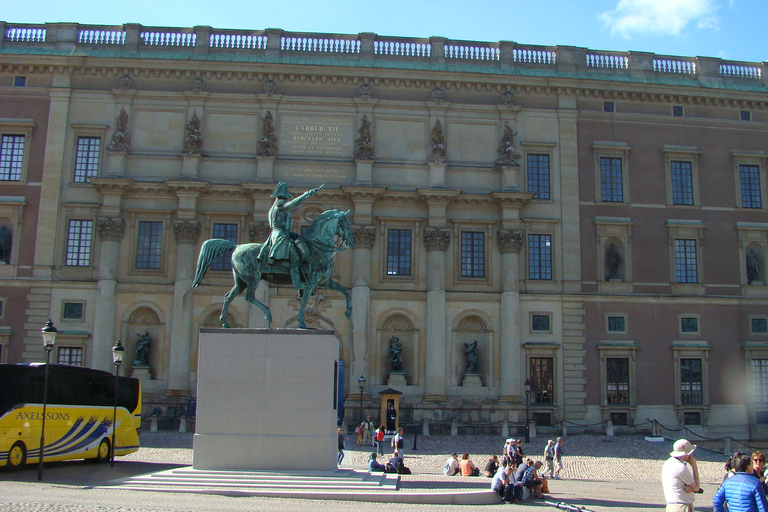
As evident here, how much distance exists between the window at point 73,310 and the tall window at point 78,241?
218cm

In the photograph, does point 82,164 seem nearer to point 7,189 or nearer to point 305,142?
point 7,189

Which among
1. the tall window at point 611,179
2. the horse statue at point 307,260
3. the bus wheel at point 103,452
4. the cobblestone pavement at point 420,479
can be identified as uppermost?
the tall window at point 611,179

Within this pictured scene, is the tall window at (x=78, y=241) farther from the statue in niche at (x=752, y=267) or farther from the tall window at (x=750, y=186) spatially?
the tall window at (x=750, y=186)

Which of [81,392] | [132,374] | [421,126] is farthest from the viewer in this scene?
[421,126]

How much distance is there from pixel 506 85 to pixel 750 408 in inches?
852

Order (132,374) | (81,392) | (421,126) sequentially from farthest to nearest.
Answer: (421,126)
(132,374)
(81,392)

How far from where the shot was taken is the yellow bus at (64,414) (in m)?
21.1

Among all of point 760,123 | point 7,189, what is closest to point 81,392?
point 7,189

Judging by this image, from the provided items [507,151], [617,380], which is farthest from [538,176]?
[617,380]

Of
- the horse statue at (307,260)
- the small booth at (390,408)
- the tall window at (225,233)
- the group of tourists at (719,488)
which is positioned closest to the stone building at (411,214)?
the tall window at (225,233)

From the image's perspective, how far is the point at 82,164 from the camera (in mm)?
40375

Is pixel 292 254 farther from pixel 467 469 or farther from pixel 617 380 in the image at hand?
pixel 617 380

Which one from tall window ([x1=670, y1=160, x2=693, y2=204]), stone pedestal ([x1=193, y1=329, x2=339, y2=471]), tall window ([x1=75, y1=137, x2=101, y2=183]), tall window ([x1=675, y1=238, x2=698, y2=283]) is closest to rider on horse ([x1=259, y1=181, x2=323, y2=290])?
stone pedestal ([x1=193, y1=329, x2=339, y2=471])

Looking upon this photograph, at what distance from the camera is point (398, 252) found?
40.8m
